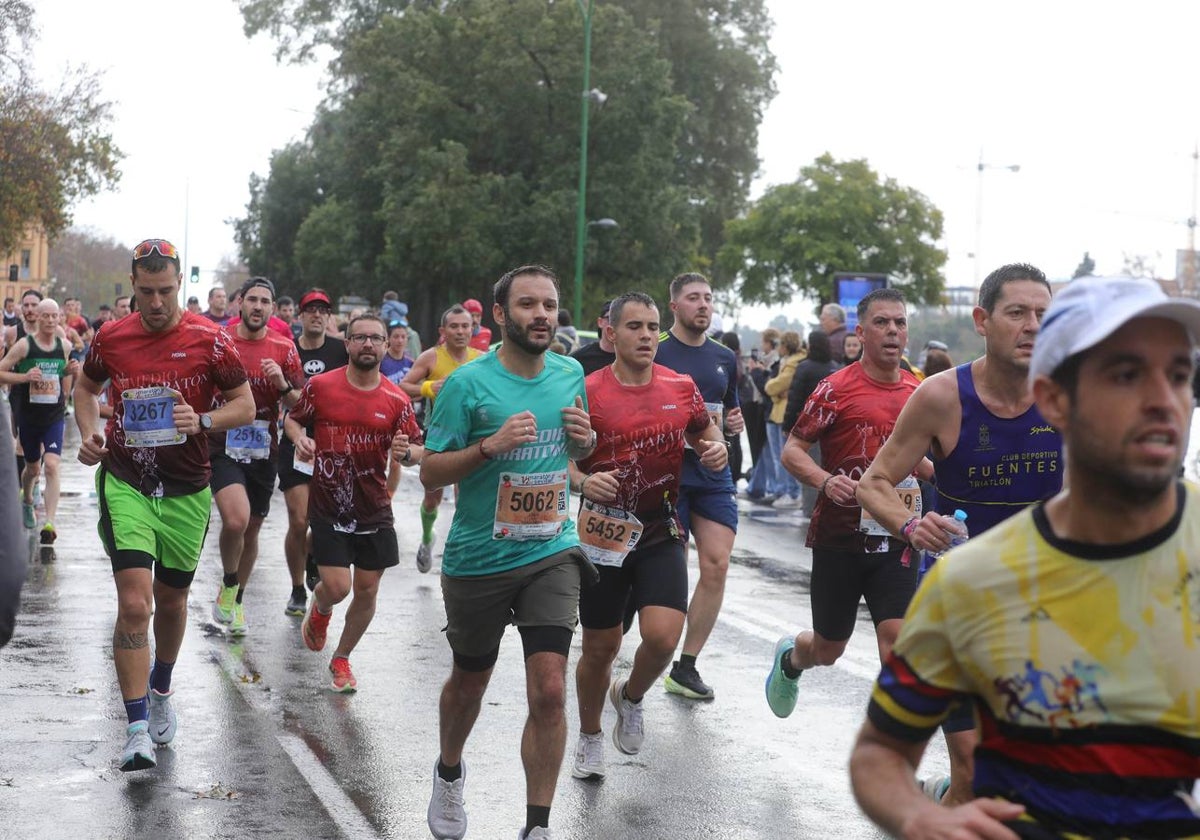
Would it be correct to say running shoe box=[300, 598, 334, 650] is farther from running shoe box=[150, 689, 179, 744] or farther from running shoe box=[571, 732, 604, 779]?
running shoe box=[571, 732, 604, 779]

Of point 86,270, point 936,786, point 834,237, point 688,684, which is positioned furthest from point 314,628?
point 86,270

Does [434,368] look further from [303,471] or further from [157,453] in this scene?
[157,453]

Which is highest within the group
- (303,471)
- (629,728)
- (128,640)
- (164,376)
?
(164,376)

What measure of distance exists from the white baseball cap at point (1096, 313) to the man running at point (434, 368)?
1069 cm

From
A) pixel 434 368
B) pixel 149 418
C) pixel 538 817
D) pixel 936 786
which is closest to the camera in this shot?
pixel 538 817

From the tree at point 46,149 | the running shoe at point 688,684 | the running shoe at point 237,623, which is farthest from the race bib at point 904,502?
the tree at point 46,149

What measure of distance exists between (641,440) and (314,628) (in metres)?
2.66

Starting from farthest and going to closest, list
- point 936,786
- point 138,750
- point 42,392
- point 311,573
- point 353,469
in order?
point 42,392 < point 311,573 < point 353,469 < point 138,750 < point 936,786

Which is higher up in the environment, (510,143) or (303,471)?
(510,143)

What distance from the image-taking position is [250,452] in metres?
10.9

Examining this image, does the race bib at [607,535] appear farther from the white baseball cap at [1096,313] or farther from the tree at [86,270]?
the tree at [86,270]

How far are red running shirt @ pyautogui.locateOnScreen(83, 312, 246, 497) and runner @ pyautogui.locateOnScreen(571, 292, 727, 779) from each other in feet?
5.40

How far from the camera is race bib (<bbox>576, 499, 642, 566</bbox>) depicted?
7.26 meters

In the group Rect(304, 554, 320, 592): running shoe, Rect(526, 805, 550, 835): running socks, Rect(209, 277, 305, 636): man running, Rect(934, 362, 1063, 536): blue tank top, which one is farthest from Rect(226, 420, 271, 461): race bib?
Rect(934, 362, 1063, 536): blue tank top
